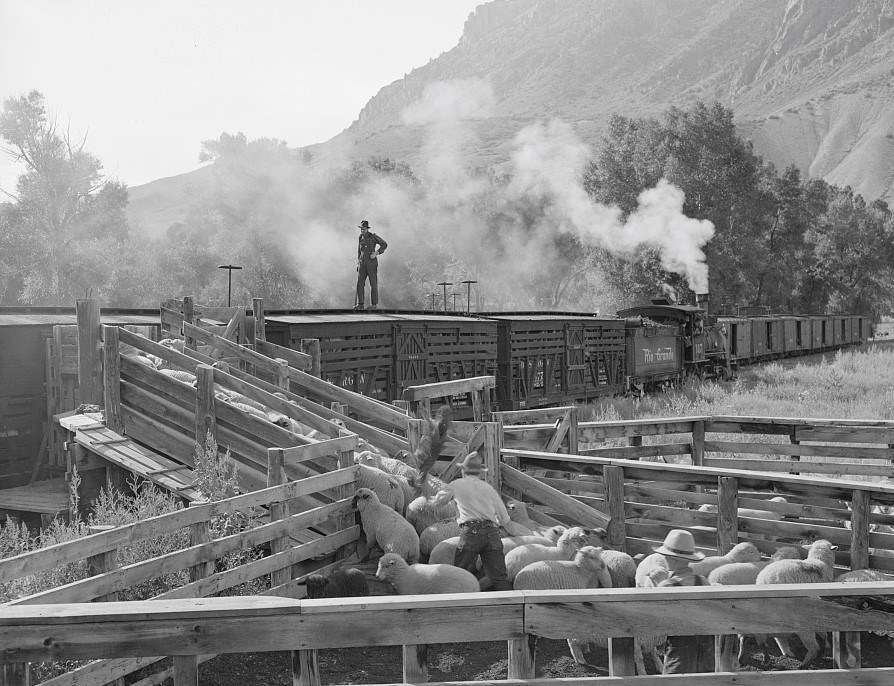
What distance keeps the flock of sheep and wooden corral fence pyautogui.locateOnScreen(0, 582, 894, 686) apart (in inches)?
82.4

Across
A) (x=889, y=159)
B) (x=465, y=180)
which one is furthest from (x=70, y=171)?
(x=889, y=159)

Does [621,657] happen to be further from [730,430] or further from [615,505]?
[730,430]

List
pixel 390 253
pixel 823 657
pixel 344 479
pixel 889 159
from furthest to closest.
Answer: pixel 889 159, pixel 390 253, pixel 344 479, pixel 823 657

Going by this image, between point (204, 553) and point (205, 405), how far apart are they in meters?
3.20

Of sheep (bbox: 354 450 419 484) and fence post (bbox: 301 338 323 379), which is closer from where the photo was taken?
sheep (bbox: 354 450 419 484)

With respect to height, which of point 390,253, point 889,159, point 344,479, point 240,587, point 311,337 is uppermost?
point 889,159

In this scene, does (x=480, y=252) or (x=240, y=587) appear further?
(x=480, y=252)

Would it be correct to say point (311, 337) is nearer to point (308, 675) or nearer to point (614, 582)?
point (614, 582)

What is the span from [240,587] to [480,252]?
58577 millimetres

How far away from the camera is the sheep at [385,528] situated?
7125 millimetres

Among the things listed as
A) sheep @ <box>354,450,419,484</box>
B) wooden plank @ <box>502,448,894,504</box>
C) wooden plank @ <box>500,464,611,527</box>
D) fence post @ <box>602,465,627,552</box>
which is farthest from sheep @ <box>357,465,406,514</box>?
fence post @ <box>602,465,627,552</box>

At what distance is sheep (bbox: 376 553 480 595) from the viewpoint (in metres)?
6.30

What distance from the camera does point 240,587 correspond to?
6293 millimetres

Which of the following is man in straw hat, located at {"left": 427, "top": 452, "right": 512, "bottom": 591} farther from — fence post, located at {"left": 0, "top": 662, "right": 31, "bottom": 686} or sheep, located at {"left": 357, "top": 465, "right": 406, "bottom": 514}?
fence post, located at {"left": 0, "top": 662, "right": 31, "bottom": 686}
